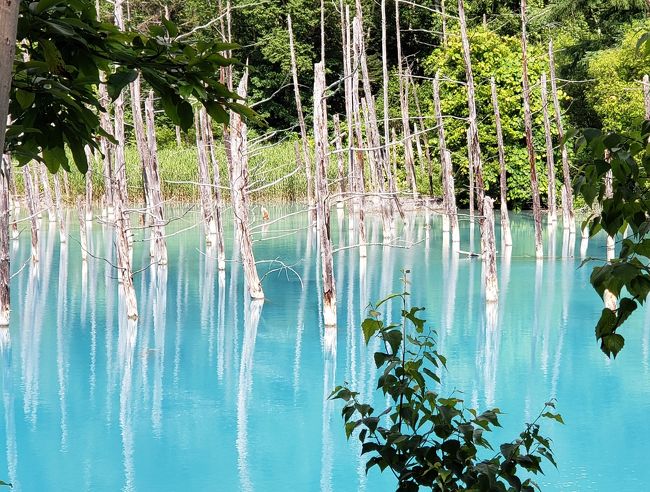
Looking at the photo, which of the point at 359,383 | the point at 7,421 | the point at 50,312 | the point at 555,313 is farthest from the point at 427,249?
the point at 7,421

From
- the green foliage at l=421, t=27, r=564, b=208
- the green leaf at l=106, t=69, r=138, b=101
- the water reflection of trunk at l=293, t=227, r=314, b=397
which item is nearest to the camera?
the green leaf at l=106, t=69, r=138, b=101

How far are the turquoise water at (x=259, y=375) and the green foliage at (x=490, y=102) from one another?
10815mm

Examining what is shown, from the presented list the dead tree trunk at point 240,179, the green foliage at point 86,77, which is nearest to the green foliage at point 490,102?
the dead tree trunk at point 240,179

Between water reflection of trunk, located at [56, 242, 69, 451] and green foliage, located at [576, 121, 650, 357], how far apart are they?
238 inches

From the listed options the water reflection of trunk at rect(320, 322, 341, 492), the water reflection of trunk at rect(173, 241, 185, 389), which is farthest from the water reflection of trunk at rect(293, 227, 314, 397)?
the water reflection of trunk at rect(173, 241, 185, 389)

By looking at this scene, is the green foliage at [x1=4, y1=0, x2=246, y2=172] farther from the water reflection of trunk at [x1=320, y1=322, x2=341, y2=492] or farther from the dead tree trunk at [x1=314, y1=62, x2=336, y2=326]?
the dead tree trunk at [x1=314, y1=62, x2=336, y2=326]

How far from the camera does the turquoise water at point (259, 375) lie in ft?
23.5

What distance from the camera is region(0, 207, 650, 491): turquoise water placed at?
7172 mm

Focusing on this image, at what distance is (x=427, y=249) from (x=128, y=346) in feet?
31.2

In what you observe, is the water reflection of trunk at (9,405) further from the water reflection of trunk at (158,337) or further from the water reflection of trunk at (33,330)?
the water reflection of trunk at (158,337)

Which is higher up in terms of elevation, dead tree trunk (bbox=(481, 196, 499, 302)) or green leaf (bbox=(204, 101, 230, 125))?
green leaf (bbox=(204, 101, 230, 125))

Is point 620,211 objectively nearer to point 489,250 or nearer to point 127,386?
point 127,386

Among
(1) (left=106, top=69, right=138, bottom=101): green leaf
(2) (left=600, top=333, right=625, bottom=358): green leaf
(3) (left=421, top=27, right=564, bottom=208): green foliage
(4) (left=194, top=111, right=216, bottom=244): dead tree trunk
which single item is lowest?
(2) (left=600, top=333, right=625, bottom=358): green leaf

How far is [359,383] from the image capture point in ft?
30.7
